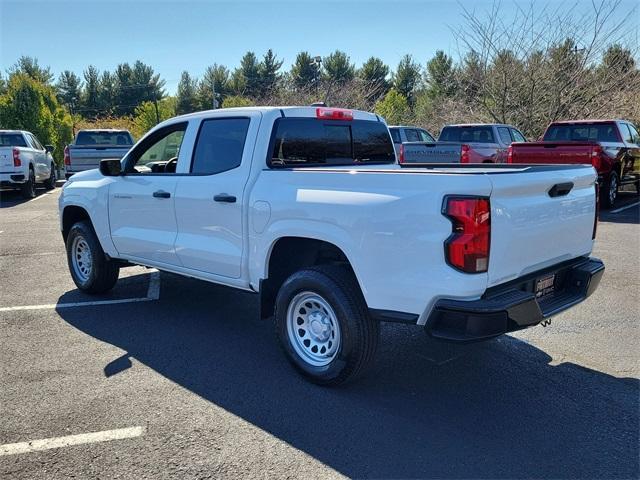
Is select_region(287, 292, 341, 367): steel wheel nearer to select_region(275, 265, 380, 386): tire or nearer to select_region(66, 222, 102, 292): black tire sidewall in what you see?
select_region(275, 265, 380, 386): tire

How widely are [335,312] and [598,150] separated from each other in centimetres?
988

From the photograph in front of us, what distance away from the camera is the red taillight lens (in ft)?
15.6

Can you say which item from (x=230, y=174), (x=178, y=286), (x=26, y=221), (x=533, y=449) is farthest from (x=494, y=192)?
(x=26, y=221)

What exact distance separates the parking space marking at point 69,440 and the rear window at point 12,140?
14720mm

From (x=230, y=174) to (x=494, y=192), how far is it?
2.17 m

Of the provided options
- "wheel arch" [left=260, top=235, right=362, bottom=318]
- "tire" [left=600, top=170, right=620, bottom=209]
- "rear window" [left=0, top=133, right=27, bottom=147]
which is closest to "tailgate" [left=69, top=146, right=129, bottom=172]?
"rear window" [left=0, top=133, right=27, bottom=147]

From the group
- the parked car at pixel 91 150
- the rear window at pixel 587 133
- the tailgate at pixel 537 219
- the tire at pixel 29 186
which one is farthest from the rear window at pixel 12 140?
the tailgate at pixel 537 219

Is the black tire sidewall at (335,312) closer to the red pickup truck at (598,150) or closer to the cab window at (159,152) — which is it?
the cab window at (159,152)

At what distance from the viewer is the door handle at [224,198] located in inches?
170

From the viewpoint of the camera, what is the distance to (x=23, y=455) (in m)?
3.10

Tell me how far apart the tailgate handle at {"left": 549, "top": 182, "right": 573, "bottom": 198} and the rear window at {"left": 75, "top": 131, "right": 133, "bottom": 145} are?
15304 millimetres

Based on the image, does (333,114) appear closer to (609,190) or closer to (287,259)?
(287,259)

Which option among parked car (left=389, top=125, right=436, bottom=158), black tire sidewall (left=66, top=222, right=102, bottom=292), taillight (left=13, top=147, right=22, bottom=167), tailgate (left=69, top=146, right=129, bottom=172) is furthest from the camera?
parked car (left=389, top=125, right=436, bottom=158)

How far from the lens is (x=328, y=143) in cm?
484
